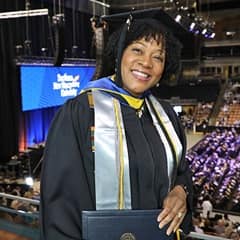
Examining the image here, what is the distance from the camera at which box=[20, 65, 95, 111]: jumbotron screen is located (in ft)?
37.5

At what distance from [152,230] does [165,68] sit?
0.58m

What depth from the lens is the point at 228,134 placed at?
46.7ft

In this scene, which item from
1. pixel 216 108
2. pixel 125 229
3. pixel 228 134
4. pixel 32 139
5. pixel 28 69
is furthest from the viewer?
pixel 216 108

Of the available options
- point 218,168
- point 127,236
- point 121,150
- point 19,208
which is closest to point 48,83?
point 218,168

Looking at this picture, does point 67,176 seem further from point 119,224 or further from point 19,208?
point 19,208

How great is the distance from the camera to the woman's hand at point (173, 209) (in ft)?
3.92

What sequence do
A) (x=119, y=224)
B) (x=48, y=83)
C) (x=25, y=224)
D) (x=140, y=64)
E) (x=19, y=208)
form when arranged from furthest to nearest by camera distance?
(x=48, y=83), (x=19, y=208), (x=25, y=224), (x=140, y=64), (x=119, y=224)

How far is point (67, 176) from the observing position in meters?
1.18

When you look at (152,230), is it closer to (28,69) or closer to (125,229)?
(125,229)

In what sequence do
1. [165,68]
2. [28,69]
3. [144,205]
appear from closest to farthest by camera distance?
[144,205], [165,68], [28,69]

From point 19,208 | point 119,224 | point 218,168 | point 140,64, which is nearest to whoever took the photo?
point 119,224

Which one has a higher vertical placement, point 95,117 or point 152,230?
point 95,117

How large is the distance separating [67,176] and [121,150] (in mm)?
183

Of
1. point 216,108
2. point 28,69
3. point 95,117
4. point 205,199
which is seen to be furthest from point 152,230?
point 216,108
